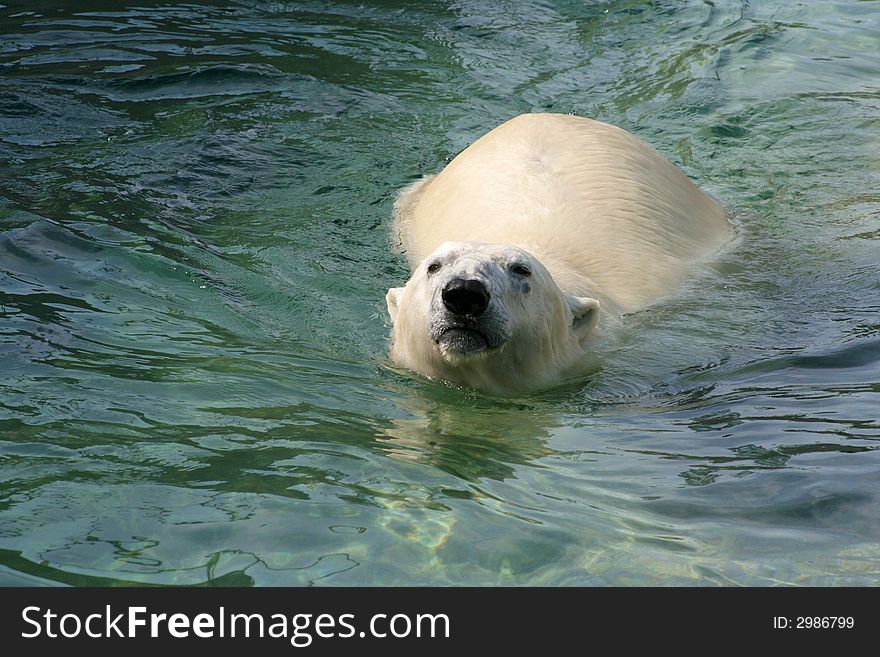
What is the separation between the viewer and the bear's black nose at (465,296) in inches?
182

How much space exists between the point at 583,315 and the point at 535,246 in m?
0.70

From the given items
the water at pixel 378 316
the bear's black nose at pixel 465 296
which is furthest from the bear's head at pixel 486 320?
the water at pixel 378 316

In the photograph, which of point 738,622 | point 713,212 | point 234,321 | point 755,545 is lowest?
point 738,622

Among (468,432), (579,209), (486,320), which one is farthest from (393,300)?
(579,209)

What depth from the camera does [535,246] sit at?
6043 millimetres

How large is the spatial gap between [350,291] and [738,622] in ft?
12.9

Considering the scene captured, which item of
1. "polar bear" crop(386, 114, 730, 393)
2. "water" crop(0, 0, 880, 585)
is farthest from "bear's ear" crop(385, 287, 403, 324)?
"water" crop(0, 0, 880, 585)

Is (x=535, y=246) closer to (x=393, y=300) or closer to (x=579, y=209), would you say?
(x=579, y=209)

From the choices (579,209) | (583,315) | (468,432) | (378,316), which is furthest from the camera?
(579,209)

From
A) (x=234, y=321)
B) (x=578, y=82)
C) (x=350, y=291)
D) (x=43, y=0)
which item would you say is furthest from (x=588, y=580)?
(x=43, y=0)

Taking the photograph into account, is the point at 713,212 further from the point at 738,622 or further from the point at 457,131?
the point at 738,622

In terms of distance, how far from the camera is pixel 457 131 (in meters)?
9.02

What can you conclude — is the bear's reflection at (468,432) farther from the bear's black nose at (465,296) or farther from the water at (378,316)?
the bear's black nose at (465,296)

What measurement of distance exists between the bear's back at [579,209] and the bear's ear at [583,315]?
210 mm
